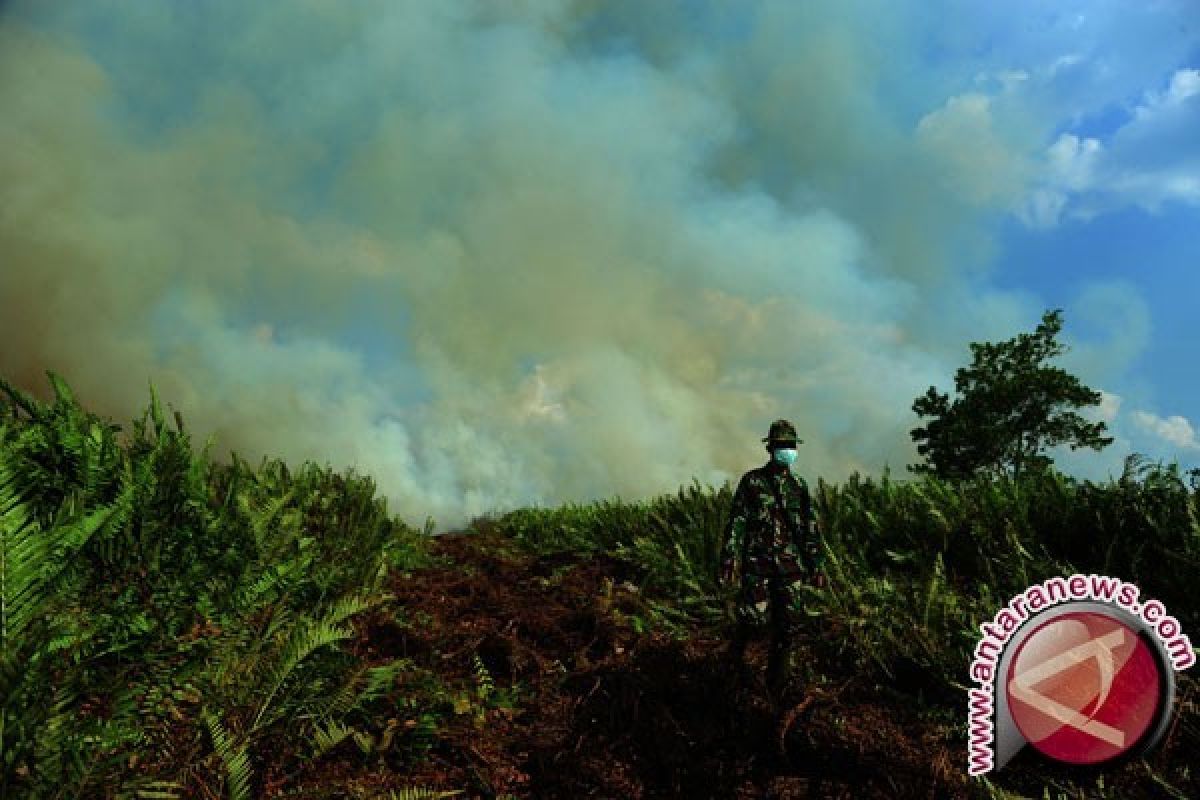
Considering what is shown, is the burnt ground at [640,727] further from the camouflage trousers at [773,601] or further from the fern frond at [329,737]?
the camouflage trousers at [773,601]

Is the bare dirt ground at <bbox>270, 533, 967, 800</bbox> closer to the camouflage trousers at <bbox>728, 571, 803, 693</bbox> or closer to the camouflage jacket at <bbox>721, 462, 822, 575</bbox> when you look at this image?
A: the camouflage trousers at <bbox>728, 571, 803, 693</bbox>

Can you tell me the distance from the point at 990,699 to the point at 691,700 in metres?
1.71

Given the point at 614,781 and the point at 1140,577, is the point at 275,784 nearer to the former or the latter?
the point at 614,781

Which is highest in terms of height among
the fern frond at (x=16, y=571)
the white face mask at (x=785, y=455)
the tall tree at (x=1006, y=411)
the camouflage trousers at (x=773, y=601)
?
the tall tree at (x=1006, y=411)

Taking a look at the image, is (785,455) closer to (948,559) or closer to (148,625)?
(948,559)

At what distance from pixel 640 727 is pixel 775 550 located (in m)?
1.39

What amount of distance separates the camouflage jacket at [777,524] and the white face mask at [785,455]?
6cm

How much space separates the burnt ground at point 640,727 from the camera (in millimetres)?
3807

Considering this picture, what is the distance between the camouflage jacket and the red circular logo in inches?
52.0

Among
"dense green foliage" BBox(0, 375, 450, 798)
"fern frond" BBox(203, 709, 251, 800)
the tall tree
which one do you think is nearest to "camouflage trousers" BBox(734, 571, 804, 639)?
"dense green foliage" BBox(0, 375, 450, 798)

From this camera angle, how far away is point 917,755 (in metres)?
4.00

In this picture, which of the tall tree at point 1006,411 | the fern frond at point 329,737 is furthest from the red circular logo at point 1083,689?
the tall tree at point 1006,411

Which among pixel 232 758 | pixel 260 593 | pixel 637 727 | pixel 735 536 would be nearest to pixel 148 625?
pixel 260 593

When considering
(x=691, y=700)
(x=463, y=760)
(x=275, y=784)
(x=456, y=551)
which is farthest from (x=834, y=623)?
(x=456, y=551)
